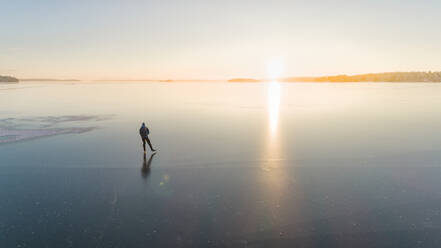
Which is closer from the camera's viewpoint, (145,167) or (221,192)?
(221,192)

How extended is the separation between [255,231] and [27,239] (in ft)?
20.3

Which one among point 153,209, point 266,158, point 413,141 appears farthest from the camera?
point 413,141

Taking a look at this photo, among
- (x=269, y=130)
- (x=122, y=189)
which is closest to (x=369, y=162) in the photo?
(x=269, y=130)

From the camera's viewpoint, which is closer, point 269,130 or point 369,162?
point 369,162

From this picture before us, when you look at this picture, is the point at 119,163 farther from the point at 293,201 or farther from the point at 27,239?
the point at 293,201

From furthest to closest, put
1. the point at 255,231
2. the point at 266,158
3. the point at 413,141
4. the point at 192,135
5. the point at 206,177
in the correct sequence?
1. the point at 192,135
2. the point at 413,141
3. the point at 266,158
4. the point at 206,177
5. the point at 255,231

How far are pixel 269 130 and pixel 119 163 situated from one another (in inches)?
534

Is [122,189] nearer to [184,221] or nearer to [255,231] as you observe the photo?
[184,221]

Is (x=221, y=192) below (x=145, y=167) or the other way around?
below

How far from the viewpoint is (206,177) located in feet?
39.5

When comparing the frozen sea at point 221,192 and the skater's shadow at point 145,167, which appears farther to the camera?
the skater's shadow at point 145,167

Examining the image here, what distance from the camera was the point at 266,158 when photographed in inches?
595

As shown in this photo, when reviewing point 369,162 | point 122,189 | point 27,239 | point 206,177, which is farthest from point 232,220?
point 369,162

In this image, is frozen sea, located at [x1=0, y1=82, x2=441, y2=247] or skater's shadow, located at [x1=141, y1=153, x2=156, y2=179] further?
skater's shadow, located at [x1=141, y1=153, x2=156, y2=179]
